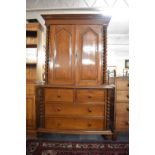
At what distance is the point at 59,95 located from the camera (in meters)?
2.69

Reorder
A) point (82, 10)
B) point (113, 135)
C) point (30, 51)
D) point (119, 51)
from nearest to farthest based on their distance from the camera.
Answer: point (113, 135)
point (30, 51)
point (82, 10)
point (119, 51)

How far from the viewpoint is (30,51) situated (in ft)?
9.94

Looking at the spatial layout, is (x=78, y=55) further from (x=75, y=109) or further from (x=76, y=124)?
(x=76, y=124)

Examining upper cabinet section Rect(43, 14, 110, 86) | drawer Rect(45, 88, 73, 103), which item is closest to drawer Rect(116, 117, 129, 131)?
upper cabinet section Rect(43, 14, 110, 86)

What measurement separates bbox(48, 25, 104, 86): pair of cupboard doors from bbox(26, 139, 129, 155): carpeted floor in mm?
909

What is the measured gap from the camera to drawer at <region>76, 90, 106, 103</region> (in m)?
2.65

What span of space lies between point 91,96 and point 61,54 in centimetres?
83

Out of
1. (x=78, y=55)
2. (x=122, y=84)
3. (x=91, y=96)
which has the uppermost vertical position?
(x=78, y=55)

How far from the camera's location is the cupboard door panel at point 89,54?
2.74 metres

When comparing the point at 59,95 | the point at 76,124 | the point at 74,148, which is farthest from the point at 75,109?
the point at 74,148

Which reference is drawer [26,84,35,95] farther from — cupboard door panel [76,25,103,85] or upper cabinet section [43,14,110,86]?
cupboard door panel [76,25,103,85]
